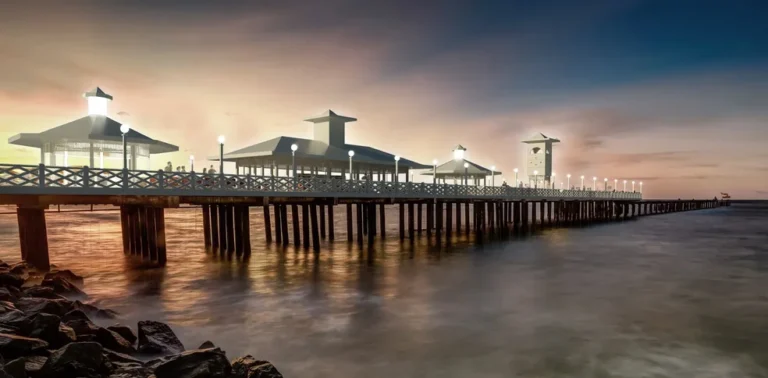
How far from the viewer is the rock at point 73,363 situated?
6266mm

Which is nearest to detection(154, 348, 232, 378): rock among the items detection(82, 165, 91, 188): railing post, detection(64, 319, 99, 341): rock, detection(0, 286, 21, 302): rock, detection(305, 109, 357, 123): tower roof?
detection(64, 319, 99, 341): rock

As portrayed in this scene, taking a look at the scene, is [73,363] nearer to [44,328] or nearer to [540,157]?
[44,328]

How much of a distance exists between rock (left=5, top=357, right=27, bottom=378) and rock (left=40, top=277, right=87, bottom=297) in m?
9.32

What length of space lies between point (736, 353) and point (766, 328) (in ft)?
9.22

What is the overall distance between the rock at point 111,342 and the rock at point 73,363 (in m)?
2.16

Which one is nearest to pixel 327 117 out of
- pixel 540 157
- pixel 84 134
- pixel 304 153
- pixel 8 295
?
pixel 304 153

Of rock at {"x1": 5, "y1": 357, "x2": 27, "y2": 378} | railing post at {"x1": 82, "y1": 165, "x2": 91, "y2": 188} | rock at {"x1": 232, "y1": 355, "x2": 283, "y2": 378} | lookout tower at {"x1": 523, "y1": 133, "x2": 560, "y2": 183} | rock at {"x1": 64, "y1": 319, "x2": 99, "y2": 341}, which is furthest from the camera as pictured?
lookout tower at {"x1": 523, "y1": 133, "x2": 560, "y2": 183}

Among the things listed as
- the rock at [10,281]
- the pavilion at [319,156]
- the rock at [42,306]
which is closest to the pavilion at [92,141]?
the pavilion at [319,156]

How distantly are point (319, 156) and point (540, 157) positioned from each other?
38.6 metres

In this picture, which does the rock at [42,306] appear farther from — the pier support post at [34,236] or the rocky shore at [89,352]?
the pier support post at [34,236]

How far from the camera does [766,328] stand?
38.4 ft

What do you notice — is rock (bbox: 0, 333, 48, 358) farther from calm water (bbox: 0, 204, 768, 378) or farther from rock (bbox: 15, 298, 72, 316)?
calm water (bbox: 0, 204, 768, 378)

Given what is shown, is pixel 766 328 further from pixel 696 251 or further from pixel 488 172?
pixel 488 172

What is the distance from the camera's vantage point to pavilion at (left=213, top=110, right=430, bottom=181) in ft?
87.8
